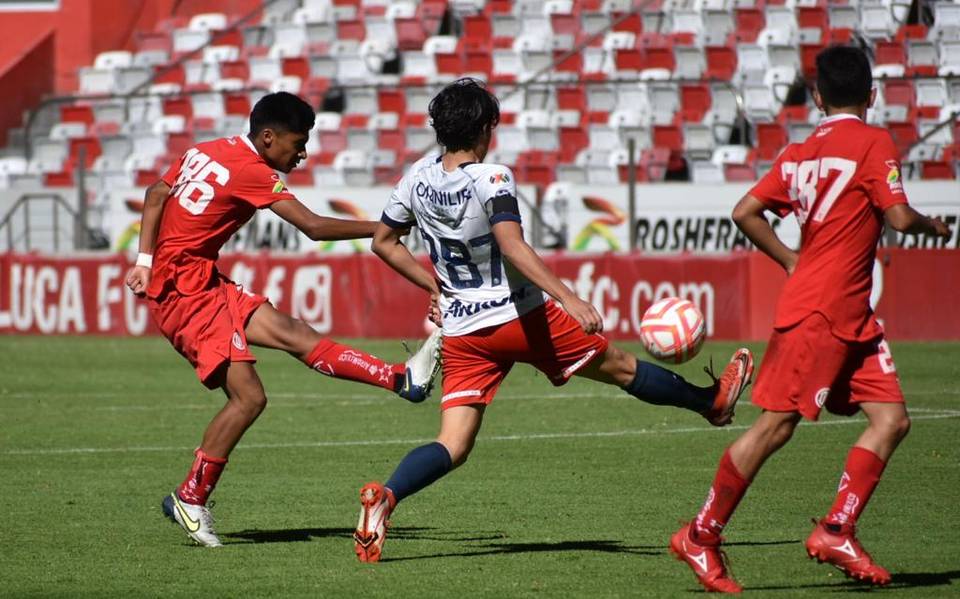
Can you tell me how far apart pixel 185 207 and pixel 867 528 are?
11.9 ft

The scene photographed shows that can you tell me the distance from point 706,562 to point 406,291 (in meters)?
16.0

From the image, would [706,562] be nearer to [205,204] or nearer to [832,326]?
[832,326]

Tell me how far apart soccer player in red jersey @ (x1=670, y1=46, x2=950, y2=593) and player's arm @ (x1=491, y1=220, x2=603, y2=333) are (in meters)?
0.70

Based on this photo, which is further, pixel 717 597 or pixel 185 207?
pixel 185 207

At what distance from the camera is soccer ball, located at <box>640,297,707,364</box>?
809 centimetres

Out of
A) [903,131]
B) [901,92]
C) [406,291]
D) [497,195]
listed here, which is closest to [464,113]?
[497,195]

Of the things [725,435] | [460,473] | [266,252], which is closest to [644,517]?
[460,473]

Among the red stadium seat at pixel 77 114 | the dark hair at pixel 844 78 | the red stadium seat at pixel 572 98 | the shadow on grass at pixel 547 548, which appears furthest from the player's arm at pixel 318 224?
the red stadium seat at pixel 77 114

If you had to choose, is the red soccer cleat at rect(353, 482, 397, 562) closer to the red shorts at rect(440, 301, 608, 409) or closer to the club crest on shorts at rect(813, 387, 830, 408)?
the red shorts at rect(440, 301, 608, 409)

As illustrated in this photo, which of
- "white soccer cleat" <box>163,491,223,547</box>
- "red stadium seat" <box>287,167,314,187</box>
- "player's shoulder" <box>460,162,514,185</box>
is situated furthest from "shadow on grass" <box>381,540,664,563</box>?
"red stadium seat" <box>287,167,314,187</box>

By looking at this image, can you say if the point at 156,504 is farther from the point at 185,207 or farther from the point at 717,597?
the point at 717,597

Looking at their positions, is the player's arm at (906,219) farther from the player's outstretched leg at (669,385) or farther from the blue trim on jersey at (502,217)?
Result: the player's outstretched leg at (669,385)

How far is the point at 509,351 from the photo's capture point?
7418mm

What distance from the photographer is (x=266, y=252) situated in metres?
23.3
